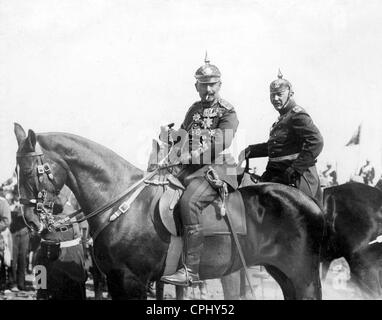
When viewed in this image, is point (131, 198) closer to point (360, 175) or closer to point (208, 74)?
point (208, 74)

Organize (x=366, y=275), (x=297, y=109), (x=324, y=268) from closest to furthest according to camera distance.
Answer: (x=297, y=109) → (x=366, y=275) → (x=324, y=268)

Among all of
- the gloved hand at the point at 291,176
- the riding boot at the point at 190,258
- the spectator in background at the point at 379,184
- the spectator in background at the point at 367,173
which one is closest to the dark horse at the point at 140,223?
the riding boot at the point at 190,258

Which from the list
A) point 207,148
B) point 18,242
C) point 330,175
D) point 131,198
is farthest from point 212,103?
point 18,242

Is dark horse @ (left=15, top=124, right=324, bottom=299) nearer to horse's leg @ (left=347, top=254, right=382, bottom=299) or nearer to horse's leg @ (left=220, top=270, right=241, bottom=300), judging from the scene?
horse's leg @ (left=220, top=270, right=241, bottom=300)

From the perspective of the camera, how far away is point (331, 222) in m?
8.03

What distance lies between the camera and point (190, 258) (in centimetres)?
624

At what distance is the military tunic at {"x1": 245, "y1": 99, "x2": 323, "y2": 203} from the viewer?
707 cm

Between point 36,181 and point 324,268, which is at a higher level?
point 36,181

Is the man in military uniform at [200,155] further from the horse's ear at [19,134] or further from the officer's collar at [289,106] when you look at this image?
the horse's ear at [19,134]

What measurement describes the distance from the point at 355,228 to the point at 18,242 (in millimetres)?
5285

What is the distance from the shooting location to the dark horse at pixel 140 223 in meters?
6.18
